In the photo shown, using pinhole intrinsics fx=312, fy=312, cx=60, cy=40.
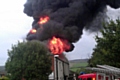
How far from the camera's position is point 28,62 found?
131 ft

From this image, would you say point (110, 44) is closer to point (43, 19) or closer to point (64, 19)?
point (64, 19)

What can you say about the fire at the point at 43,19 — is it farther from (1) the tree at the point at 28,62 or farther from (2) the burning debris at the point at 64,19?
(1) the tree at the point at 28,62

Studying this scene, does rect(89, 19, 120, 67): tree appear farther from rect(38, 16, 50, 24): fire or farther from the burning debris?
rect(38, 16, 50, 24): fire

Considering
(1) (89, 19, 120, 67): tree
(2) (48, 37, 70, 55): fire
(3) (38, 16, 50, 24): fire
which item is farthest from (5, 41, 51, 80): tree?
(1) (89, 19, 120, 67): tree

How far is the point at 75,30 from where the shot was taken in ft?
133

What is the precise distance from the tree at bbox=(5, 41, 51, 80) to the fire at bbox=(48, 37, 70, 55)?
61.2 inches

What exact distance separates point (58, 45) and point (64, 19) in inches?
140

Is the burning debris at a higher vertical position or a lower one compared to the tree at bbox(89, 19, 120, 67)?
higher

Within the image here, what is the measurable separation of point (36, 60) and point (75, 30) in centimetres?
638

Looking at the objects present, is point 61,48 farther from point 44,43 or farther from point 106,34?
point 106,34

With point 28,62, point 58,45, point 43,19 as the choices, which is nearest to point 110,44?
point 58,45

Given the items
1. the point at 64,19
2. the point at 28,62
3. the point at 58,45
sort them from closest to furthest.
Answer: the point at 28,62
the point at 58,45
the point at 64,19

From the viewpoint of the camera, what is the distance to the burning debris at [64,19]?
40719 millimetres

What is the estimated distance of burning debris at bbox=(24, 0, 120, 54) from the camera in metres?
40.7
